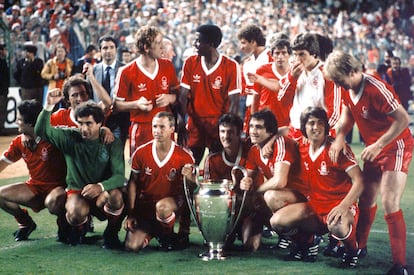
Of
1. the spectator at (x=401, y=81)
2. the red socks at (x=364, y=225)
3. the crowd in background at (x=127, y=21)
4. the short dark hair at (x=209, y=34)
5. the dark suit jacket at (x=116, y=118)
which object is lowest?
the red socks at (x=364, y=225)

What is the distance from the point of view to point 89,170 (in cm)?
401

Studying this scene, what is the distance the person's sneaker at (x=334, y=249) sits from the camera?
369 cm

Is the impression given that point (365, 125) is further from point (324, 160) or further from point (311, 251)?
point (311, 251)

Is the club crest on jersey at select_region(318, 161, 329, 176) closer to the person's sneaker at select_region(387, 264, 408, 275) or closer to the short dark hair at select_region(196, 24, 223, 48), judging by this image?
the person's sneaker at select_region(387, 264, 408, 275)

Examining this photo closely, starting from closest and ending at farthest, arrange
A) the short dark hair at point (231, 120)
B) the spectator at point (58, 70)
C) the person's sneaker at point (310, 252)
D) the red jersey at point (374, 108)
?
the red jersey at point (374, 108), the person's sneaker at point (310, 252), the short dark hair at point (231, 120), the spectator at point (58, 70)

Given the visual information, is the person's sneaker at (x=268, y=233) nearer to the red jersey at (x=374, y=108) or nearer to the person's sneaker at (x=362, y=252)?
the person's sneaker at (x=362, y=252)

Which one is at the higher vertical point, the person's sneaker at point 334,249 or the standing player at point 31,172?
the standing player at point 31,172

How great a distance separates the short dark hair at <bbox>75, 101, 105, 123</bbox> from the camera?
3855 mm

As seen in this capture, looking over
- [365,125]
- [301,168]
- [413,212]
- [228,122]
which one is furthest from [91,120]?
[413,212]

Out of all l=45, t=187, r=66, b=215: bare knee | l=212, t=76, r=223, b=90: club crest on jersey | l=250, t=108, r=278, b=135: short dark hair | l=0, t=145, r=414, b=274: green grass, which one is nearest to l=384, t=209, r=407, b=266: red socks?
l=0, t=145, r=414, b=274: green grass

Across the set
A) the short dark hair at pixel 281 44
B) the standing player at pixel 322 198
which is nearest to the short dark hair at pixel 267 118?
the standing player at pixel 322 198

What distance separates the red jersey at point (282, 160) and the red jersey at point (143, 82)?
2.57 feet

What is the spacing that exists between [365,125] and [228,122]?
2.68 feet

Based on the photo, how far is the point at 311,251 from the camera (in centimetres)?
364
